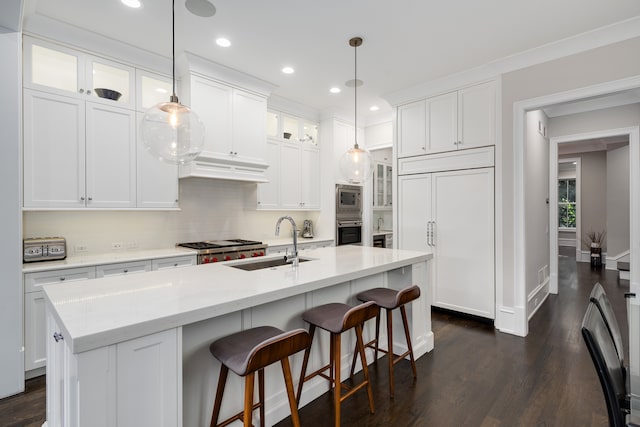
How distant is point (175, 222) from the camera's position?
152 inches

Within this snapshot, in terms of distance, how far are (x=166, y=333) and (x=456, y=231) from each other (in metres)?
3.48

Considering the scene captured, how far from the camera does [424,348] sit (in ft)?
9.64

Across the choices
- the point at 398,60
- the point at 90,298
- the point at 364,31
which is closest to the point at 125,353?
the point at 90,298

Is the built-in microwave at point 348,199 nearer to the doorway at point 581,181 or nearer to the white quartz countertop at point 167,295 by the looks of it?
the white quartz countertop at point 167,295

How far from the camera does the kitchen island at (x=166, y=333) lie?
115 centimetres

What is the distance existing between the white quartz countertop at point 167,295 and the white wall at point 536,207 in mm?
2295

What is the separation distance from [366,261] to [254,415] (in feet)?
4.28

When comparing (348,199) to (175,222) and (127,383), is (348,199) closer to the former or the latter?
(175,222)

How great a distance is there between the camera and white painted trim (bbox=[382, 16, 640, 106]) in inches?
109

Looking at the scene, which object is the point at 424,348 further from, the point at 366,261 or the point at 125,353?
the point at 125,353

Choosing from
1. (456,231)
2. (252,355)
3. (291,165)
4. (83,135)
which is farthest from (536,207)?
(83,135)

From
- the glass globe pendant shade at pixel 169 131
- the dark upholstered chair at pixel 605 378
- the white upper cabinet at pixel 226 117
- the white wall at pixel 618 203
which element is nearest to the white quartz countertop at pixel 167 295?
the glass globe pendant shade at pixel 169 131

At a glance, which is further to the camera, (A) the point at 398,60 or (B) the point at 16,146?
(A) the point at 398,60

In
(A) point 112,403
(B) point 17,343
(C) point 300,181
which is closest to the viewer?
(A) point 112,403
